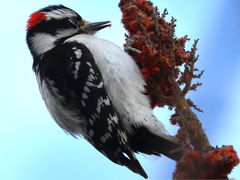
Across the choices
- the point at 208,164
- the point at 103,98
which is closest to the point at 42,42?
the point at 103,98

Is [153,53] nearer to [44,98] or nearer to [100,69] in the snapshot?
[100,69]

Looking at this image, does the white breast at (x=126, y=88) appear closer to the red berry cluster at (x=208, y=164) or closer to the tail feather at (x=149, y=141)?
the tail feather at (x=149, y=141)

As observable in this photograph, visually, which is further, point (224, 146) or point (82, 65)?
point (82, 65)

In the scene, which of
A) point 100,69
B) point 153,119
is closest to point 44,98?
point 100,69

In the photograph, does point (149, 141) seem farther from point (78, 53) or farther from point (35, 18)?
point (35, 18)

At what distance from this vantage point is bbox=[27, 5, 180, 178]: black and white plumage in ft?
11.4

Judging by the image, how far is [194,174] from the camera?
176 cm

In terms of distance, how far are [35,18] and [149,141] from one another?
1805mm

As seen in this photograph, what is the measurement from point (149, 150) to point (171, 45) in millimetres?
1019

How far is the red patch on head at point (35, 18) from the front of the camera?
14.3 feet

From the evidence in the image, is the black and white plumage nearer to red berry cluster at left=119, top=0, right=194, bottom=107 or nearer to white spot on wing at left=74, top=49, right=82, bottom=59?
white spot on wing at left=74, top=49, right=82, bottom=59

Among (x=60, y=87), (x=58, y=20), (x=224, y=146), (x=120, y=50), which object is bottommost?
(x=224, y=146)

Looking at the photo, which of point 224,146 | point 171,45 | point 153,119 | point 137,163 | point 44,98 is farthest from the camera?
point 44,98

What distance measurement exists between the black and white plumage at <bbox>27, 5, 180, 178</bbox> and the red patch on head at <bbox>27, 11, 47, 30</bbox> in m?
0.53
